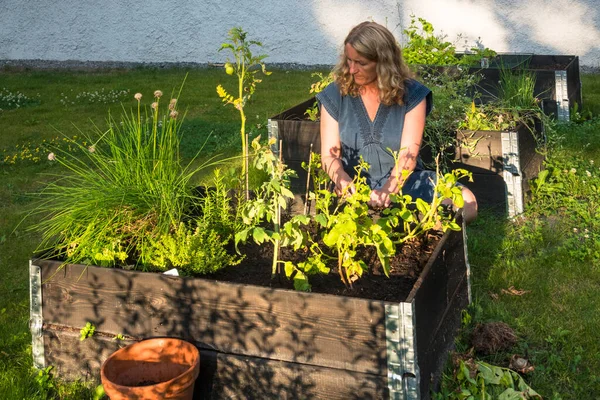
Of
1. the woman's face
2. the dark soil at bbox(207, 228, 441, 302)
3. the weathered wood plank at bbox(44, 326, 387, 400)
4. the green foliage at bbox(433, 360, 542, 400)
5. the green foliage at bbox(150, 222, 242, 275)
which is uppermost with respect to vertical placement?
the woman's face

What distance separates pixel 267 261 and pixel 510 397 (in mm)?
1257

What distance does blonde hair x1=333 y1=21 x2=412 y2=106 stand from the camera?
4.36m

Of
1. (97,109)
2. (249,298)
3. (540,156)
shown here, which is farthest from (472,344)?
(97,109)

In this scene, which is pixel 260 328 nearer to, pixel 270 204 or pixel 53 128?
pixel 270 204

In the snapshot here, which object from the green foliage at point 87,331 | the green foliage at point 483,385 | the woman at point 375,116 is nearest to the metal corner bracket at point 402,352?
the green foliage at point 483,385

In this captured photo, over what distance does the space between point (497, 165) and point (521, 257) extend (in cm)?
80

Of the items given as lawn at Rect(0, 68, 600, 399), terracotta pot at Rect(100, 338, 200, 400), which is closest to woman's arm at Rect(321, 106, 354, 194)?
lawn at Rect(0, 68, 600, 399)

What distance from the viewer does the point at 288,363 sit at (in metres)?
3.03

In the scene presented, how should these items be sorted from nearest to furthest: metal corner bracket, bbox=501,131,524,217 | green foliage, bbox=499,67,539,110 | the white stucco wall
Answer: metal corner bracket, bbox=501,131,524,217 < green foliage, bbox=499,67,539,110 < the white stucco wall

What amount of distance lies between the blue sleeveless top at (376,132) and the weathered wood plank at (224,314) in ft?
5.49

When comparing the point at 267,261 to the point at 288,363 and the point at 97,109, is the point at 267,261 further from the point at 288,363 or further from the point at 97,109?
the point at 97,109

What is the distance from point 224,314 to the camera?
3119mm

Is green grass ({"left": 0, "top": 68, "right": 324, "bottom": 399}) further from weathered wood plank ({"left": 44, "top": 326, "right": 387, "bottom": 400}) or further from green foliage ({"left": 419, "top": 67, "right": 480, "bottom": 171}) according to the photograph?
green foliage ({"left": 419, "top": 67, "right": 480, "bottom": 171})

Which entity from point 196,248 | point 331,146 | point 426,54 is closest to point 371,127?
point 331,146
